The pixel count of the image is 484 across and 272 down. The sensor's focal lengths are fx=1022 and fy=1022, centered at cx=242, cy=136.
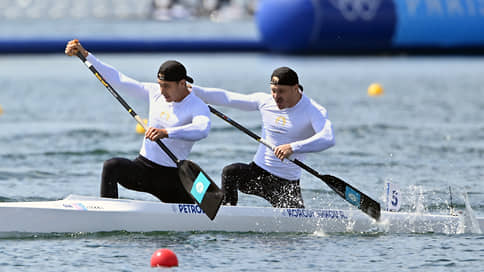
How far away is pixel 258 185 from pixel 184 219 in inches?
27.4

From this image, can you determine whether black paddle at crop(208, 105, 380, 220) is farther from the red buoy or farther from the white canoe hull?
the red buoy

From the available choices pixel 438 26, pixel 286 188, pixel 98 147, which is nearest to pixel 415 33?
pixel 438 26

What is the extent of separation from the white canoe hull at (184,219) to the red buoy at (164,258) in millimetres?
982

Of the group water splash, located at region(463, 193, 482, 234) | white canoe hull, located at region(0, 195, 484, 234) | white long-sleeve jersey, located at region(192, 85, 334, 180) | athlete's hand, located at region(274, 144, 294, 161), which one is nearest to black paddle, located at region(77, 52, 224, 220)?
white canoe hull, located at region(0, 195, 484, 234)

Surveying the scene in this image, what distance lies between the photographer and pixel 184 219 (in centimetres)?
823

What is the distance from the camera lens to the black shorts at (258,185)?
838 centimetres

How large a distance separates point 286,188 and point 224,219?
0.61 metres

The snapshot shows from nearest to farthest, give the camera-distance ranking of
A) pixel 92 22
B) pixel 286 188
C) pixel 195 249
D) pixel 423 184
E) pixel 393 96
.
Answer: pixel 195 249 → pixel 286 188 → pixel 423 184 → pixel 393 96 → pixel 92 22

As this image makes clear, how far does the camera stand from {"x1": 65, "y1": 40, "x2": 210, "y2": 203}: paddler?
7.94 m

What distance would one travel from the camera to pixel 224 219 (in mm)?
8289

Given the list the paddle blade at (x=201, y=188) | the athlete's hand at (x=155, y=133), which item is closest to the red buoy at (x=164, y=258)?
the paddle blade at (x=201, y=188)

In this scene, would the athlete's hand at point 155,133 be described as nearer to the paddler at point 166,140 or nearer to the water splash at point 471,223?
the paddler at point 166,140

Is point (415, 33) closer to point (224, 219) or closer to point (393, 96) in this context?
point (393, 96)

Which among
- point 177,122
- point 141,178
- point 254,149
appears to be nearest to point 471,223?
point 177,122
